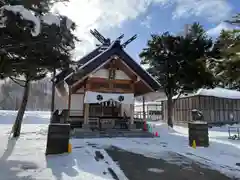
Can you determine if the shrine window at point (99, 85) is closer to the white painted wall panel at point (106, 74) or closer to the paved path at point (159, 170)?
the white painted wall panel at point (106, 74)

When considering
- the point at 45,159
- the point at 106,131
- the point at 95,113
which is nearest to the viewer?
the point at 45,159

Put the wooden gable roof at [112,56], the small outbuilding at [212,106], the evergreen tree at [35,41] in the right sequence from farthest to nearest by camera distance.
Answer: the small outbuilding at [212,106], the wooden gable roof at [112,56], the evergreen tree at [35,41]

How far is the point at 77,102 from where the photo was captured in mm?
16031

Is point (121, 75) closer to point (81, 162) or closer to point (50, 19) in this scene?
point (81, 162)

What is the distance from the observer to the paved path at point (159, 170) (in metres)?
5.36

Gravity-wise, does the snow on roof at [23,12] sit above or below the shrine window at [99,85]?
above

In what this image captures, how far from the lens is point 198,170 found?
6.02 m

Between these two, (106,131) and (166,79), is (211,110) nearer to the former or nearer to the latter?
(166,79)

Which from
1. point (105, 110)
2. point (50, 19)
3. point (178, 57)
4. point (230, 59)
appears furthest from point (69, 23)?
point (178, 57)

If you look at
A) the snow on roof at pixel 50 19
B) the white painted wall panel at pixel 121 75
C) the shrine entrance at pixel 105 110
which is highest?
the white painted wall panel at pixel 121 75

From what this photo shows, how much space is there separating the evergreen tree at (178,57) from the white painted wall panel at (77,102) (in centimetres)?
667

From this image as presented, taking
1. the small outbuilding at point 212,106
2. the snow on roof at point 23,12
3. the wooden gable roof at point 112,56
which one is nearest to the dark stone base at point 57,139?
the snow on roof at point 23,12

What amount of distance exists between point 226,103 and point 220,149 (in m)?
15.4

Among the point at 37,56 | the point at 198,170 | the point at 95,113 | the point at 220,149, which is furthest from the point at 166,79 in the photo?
the point at 37,56
